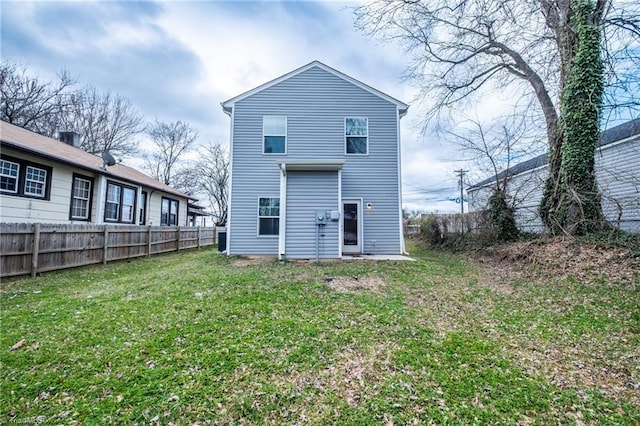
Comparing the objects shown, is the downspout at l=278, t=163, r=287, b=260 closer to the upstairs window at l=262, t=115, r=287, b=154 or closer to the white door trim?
the upstairs window at l=262, t=115, r=287, b=154

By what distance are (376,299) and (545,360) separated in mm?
2485

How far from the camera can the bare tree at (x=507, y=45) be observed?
716cm

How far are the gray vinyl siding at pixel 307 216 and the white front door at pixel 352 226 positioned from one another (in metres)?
1.36

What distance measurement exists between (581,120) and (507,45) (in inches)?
165

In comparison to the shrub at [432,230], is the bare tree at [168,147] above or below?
above

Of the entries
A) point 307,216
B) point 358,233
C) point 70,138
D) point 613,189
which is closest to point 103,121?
point 70,138

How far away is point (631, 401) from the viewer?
2.62 m

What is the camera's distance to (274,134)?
10961mm

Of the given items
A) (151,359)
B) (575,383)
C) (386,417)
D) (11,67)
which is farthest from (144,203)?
(575,383)

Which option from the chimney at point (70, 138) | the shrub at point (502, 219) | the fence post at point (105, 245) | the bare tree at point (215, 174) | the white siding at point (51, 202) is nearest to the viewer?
the white siding at point (51, 202)

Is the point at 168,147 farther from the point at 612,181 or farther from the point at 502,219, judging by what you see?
the point at 612,181

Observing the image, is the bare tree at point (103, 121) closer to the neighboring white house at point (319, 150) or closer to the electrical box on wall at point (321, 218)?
the neighboring white house at point (319, 150)

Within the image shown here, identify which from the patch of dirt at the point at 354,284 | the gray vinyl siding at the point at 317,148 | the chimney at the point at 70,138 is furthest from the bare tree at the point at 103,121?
the patch of dirt at the point at 354,284

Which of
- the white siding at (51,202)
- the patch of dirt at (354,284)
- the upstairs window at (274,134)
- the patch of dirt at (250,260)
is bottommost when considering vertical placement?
the patch of dirt at (354,284)
